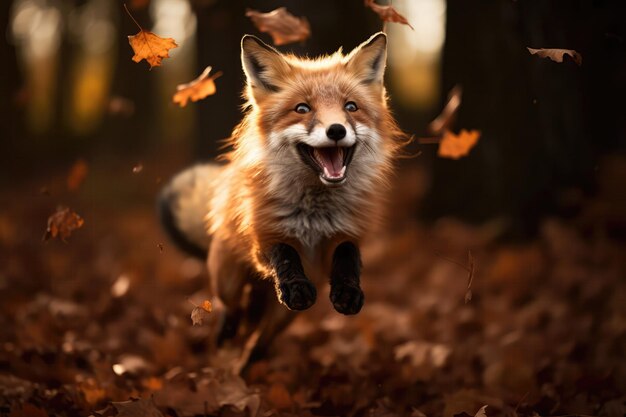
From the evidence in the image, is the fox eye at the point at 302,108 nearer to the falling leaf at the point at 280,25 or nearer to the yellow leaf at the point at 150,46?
the falling leaf at the point at 280,25

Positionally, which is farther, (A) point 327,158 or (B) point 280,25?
(B) point 280,25

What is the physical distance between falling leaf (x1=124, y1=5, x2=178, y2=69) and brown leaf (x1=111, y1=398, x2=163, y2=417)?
1.91m

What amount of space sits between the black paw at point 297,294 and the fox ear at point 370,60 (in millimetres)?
1290

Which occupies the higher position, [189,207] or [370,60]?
[370,60]

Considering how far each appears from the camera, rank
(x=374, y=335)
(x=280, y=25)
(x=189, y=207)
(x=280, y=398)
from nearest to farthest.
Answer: (x=280, y=25) < (x=280, y=398) < (x=189, y=207) < (x=374, y=335)

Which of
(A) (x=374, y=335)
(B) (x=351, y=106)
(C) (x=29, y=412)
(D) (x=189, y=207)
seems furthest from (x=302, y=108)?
(A) (x=374, y=335)

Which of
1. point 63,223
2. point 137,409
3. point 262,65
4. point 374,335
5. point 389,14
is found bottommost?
point 374,335

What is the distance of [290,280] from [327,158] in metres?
0.72

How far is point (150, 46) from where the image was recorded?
3605mm

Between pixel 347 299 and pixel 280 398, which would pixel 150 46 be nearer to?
pixel 347 299

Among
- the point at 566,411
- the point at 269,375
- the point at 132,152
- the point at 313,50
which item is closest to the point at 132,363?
the point at 269,375

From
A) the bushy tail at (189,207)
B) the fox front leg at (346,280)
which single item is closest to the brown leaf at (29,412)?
the fox front leg at (346,280)

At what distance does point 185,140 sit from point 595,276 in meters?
19.5

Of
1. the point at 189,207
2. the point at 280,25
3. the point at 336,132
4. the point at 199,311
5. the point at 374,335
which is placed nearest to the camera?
the point at 336,132
